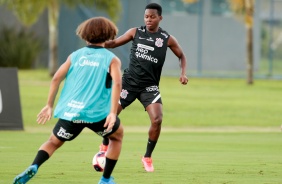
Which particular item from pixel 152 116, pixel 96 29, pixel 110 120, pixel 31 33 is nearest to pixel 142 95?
pixel 152 116

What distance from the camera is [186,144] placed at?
1862 centimetres

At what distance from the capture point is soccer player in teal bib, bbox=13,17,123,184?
10.3 metres

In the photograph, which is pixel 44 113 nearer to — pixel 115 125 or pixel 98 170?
pixel 115 125

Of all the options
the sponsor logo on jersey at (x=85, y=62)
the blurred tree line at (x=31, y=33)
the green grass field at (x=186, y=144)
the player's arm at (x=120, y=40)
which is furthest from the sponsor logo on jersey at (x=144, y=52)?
the blurred tree line at (x=31, y=33)

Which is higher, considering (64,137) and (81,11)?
(64,137)

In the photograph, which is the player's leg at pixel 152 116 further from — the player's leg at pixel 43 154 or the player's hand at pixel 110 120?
the player's hand at pixel 110 120

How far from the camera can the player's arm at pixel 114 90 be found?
10.1 m

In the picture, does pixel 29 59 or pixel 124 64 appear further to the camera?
pixel 29 59

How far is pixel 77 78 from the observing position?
34.1 feet

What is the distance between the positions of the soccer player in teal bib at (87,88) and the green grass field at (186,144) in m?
1.36

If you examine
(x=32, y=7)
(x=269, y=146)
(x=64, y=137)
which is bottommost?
(x=32, y=7)

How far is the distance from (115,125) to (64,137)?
0.56 meters

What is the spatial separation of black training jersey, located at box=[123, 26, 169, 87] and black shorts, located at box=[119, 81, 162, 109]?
2.8 inches

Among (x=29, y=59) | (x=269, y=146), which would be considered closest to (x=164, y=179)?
(x=269, y=146)
